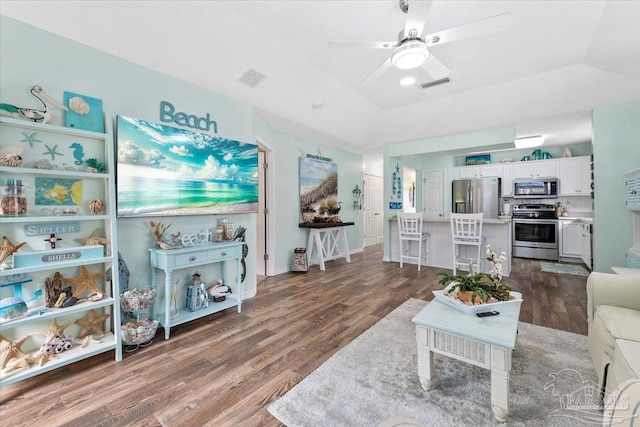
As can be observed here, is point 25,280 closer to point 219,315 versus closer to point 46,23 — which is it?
point 219,315

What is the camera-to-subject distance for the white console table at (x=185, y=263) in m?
2.54

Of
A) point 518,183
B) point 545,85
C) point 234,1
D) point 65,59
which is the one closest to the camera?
point 65,59

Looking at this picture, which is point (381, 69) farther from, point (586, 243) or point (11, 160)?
point (586, 243)

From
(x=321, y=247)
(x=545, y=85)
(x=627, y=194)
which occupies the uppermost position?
(x=545, y=85)

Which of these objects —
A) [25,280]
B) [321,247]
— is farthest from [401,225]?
[25,280]

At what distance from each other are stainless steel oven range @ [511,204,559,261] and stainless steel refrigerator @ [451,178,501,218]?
0.48 metres

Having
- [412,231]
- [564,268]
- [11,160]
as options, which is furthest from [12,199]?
[564,268]

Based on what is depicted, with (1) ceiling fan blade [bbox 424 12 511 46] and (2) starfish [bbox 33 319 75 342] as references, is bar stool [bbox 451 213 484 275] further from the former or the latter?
(2) starfish [bbox 33 319 75 342]

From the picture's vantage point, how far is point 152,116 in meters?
2.70

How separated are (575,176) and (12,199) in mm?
8460

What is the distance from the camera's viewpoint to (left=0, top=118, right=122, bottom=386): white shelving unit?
1899 mm

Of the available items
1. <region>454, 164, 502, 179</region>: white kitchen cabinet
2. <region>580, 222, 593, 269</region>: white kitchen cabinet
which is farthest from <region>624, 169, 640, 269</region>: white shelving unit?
<region>454, 164, 502, 179</region>: white kitchen cabinet

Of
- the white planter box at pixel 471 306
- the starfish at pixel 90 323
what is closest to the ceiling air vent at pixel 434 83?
the white planter box at pixel 471 306

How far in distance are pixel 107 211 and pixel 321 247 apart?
347 centimetres
